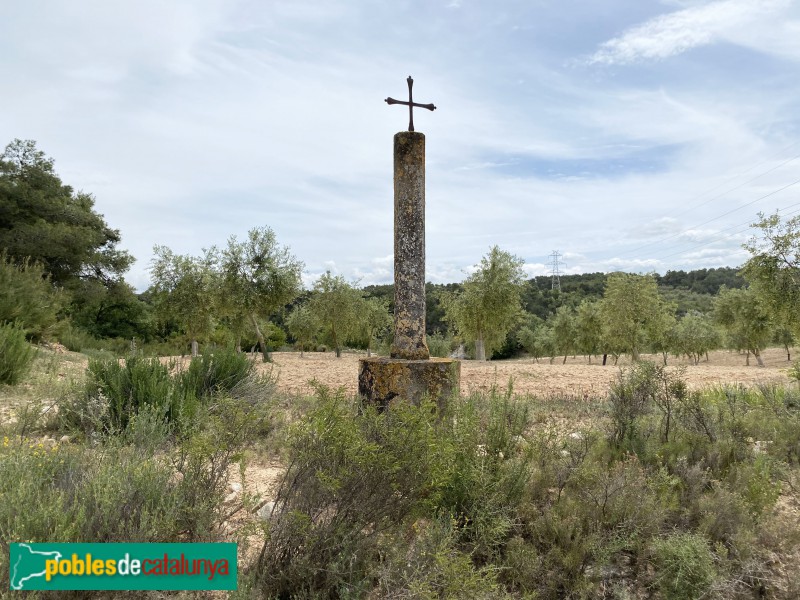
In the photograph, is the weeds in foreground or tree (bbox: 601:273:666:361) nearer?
the weeds in foreground

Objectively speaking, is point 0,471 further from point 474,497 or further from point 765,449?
point 765,449

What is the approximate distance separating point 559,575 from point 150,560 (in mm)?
2532

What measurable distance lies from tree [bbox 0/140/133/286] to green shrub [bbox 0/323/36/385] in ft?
60.4

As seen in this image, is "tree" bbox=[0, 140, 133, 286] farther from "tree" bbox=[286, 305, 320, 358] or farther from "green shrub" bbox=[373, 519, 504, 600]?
"green shrub" bbox=[373, 519, 504, 600]

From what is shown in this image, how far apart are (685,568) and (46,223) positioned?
29161mm

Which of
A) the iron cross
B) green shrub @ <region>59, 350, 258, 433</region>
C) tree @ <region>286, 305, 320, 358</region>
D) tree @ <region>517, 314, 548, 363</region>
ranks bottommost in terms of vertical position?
tree @ <region>517, 314, 548, 363</region>

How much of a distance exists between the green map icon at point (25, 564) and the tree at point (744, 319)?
105 feet

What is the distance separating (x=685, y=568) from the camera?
10.7ft

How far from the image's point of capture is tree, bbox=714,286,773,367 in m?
28.6

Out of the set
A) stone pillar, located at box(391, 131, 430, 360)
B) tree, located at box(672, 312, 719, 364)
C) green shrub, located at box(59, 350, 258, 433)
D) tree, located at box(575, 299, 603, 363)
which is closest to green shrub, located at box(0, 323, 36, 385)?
A: green shrub, located at box(59, 350, 258, 433)

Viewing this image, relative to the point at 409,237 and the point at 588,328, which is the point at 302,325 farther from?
the point at 409,237

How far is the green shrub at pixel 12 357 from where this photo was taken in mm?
7102

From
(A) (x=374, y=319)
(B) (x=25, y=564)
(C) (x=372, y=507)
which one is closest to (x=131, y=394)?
(B) (x=25, y=564)

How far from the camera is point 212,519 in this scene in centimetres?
317
